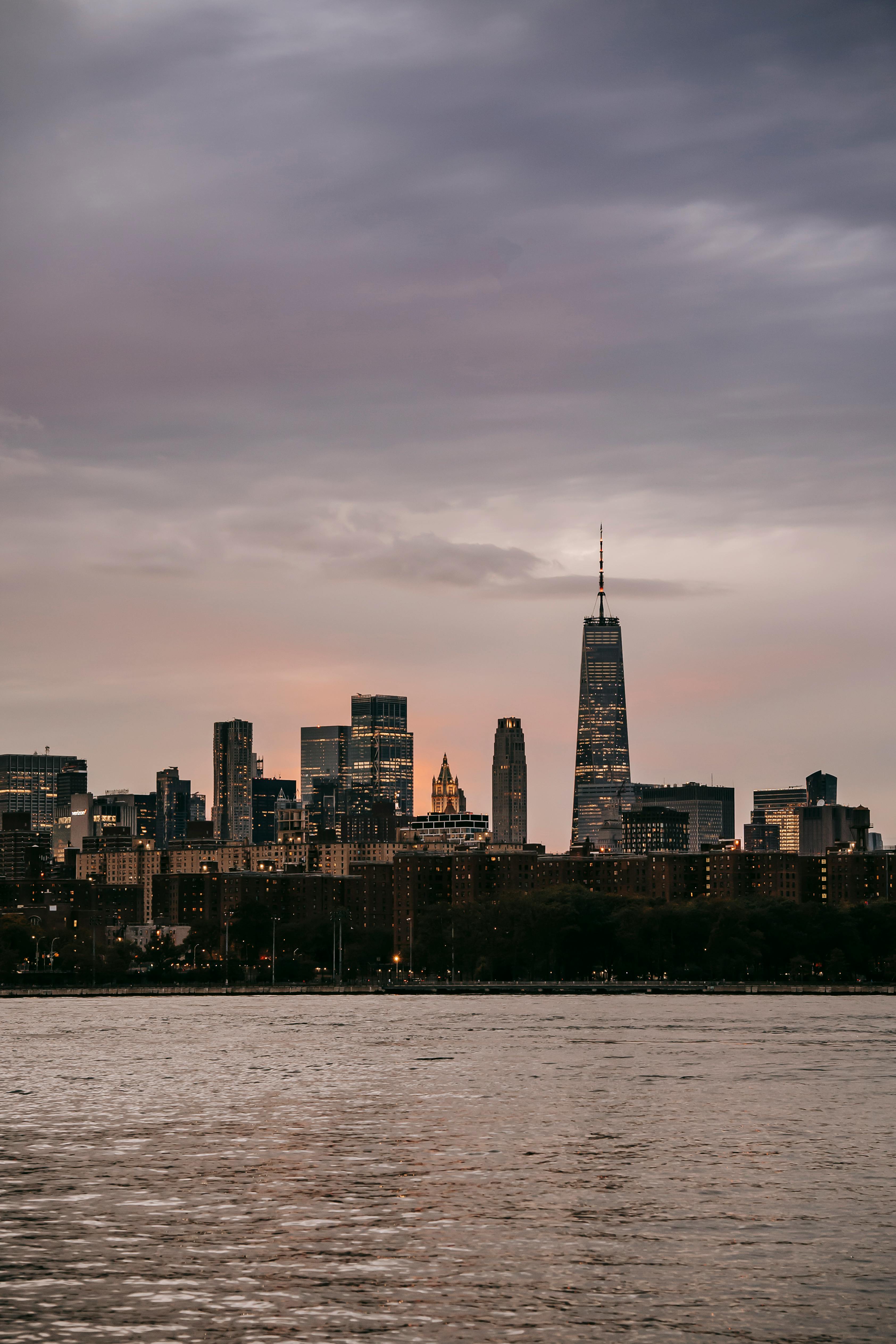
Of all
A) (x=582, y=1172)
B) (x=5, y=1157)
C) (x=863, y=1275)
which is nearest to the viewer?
(x=863, y=1275)

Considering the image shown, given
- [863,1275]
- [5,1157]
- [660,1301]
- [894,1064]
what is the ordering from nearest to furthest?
[660,1301], [863,1275], [5,1157], [894,1064]

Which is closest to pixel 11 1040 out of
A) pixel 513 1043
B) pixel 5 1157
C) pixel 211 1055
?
pixel 211 1055

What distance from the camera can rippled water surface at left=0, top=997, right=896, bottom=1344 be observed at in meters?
39.3

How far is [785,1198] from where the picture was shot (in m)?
55.2

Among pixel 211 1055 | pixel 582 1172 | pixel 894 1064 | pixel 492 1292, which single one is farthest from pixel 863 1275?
pixel 211 1055

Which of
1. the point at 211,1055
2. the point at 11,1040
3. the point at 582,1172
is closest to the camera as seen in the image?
the point at 582,1172

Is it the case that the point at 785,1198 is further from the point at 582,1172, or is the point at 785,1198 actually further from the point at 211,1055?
the point at 211,1055

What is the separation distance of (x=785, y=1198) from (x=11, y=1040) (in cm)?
10654

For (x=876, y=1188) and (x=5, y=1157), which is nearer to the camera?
(x=876, y=1188)

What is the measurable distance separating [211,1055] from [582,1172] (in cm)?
6810

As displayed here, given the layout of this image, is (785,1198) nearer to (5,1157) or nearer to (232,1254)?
(232,1254)

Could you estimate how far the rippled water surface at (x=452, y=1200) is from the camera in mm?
39344

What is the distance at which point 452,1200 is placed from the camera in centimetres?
5478

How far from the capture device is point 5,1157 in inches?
2633
